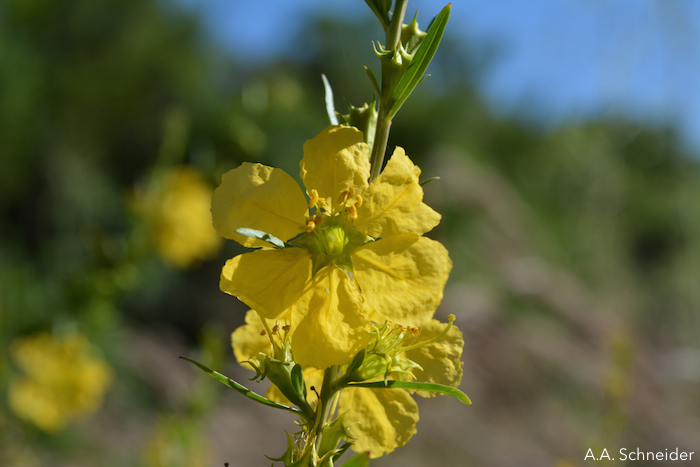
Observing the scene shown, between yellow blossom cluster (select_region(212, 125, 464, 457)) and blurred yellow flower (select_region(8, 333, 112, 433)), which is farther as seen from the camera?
blurred yellow flower (select_region(8, 333, 112, 433))

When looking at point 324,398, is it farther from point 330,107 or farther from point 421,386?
point 330,107

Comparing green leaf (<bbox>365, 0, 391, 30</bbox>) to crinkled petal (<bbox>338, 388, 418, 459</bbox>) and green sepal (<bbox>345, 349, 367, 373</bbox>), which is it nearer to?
green sepal (<bbox>345, 349, 367, 373</bbox>)

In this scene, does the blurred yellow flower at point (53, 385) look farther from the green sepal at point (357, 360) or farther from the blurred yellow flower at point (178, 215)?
the green sepal at point (357, 360)

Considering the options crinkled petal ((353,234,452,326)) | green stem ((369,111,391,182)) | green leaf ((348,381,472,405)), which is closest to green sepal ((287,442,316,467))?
green leaf ((348,381,472,405))

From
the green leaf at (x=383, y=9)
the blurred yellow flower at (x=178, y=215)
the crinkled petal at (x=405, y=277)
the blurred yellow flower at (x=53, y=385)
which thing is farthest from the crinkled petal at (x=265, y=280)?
the blurred yellow flower at (x=53, y=385)

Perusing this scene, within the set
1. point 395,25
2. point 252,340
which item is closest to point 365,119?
point 395,25
